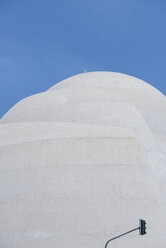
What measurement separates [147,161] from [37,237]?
353 inches

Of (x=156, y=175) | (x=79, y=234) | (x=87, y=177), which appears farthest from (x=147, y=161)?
(x=79, y=234)

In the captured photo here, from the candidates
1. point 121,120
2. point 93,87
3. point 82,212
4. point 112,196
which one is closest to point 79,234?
point 82,212

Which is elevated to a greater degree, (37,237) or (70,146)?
(70,146)

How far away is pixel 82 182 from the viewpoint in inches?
925

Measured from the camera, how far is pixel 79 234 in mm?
21969

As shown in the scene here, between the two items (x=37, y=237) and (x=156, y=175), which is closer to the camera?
(x=37, y=237)

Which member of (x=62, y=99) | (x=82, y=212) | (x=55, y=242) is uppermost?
(x=62, y=99)

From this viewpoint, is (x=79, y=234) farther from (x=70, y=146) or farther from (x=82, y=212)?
(x=70, y=146)

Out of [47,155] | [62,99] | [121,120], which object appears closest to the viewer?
[47,155]

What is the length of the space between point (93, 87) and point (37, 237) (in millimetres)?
18520

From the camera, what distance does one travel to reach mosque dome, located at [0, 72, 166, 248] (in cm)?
2219

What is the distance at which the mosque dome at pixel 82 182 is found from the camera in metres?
22.2

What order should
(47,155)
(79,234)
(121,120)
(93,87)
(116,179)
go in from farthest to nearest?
(93,87) < (121,120) < (47,155) < (116,179) < (79,234)

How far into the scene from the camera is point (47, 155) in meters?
25.3
